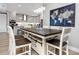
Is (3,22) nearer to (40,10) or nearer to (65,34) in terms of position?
(40,10)

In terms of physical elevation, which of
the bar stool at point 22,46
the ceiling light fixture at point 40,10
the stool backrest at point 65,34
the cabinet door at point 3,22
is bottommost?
the bar stool at point 22,46

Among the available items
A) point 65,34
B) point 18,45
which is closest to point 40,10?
point 65,34

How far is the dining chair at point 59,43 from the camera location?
Result: 1262mm

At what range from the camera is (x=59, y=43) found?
128 cm

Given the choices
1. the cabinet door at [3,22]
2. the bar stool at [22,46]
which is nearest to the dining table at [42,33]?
the bar stool at [22,46]

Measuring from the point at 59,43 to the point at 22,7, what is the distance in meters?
0.81

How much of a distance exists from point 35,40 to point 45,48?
0.21 meters

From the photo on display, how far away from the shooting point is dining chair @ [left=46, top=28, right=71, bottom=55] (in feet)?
4.14

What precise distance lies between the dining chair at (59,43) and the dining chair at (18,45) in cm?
33

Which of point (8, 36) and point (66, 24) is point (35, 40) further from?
point (66, 24)

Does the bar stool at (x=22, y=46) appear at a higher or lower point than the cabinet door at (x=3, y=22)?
lower

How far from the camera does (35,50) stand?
130cm

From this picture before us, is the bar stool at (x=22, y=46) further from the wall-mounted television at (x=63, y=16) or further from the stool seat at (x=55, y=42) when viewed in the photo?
the wall-mounted television at (x=63, y=16)

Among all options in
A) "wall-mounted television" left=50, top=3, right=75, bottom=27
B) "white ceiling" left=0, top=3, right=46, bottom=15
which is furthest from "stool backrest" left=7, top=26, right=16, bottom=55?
"wall-mounted television" left=50, top=3, right=75, bottom=27
